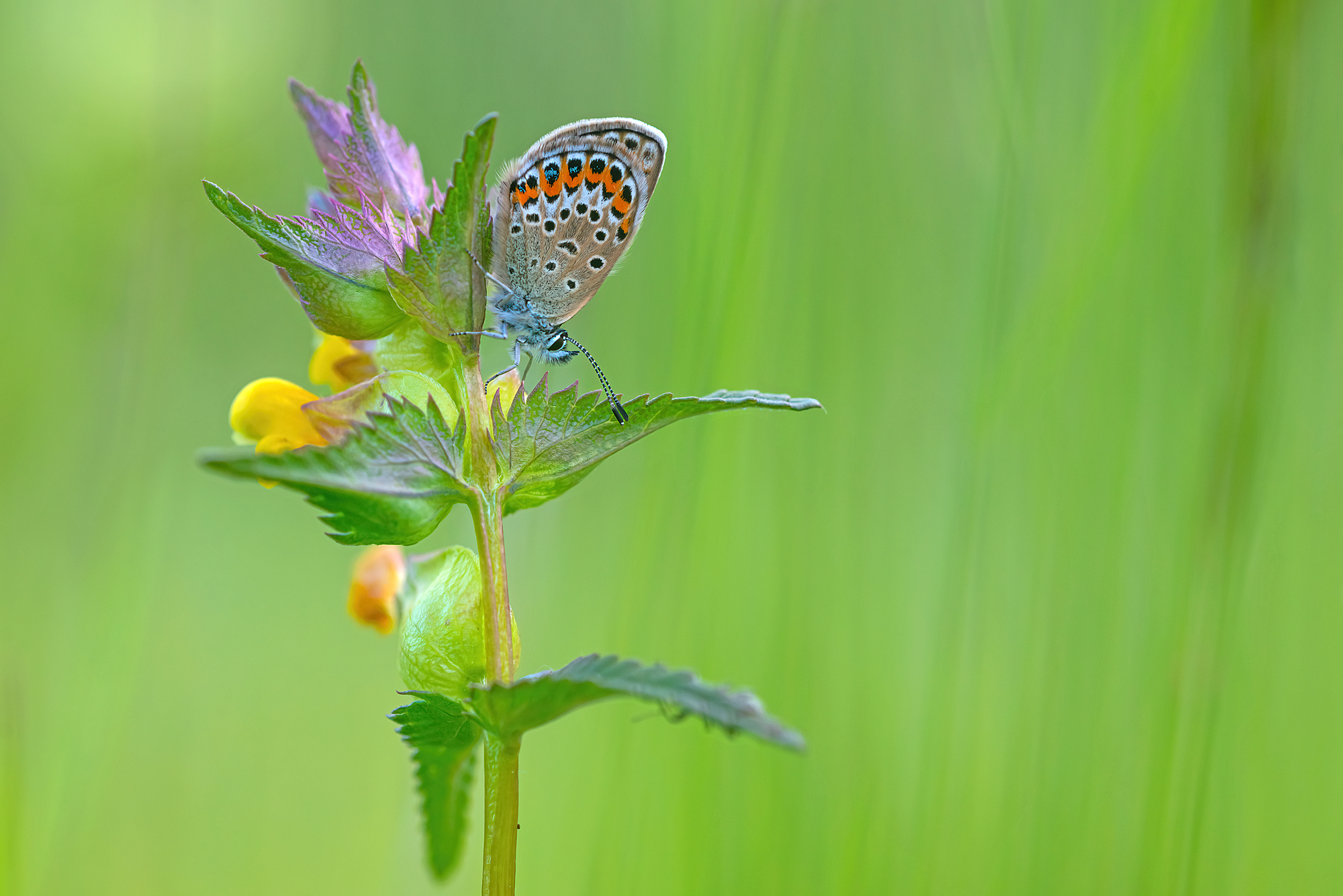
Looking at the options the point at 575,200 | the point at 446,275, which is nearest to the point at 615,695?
the point at 446,275

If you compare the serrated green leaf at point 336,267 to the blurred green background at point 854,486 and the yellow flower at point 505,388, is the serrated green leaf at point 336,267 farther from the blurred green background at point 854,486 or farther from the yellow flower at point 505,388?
the blurred green background at point 854,486

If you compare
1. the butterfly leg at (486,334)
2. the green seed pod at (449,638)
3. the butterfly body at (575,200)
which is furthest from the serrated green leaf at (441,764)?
the butterfly body at (575,200)

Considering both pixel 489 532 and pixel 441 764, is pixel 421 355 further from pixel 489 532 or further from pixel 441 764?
pixel 441 764

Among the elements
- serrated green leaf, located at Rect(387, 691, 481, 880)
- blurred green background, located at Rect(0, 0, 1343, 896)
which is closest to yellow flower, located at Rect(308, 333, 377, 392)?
serrated green leaf, located at Rect(387, 691, 481, 880)

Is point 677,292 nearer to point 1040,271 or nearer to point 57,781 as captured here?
point 1040,271

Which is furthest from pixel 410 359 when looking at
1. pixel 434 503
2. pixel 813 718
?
pixel 813 718

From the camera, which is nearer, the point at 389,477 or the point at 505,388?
the point at 389,477
